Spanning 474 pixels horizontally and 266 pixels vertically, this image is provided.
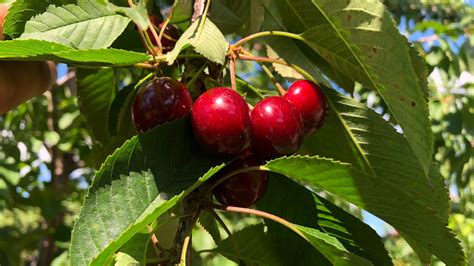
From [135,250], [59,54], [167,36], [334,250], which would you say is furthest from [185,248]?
[167,36]

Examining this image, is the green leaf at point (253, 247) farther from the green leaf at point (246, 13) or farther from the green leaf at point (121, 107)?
the green leaf at point (246, 13)

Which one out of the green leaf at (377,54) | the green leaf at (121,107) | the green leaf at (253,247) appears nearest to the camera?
the green leaf at (377,54)

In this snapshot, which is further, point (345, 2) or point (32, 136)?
point (32, 136)

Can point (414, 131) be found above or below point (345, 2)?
below

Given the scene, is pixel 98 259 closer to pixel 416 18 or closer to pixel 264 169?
pixel 264 169

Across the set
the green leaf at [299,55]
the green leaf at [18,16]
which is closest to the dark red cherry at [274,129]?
the green leaf at [299,55]

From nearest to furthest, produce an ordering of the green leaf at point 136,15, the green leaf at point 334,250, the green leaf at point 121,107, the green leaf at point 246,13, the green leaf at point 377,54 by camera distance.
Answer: the green leaf at point 136,15 < the green leaf at point 334,250 < the green leaf at point 377,54 < the green leaf at point 121,107 < the green leaf at point 246,13

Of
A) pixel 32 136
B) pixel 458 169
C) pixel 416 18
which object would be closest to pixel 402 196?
pixel 458 169
